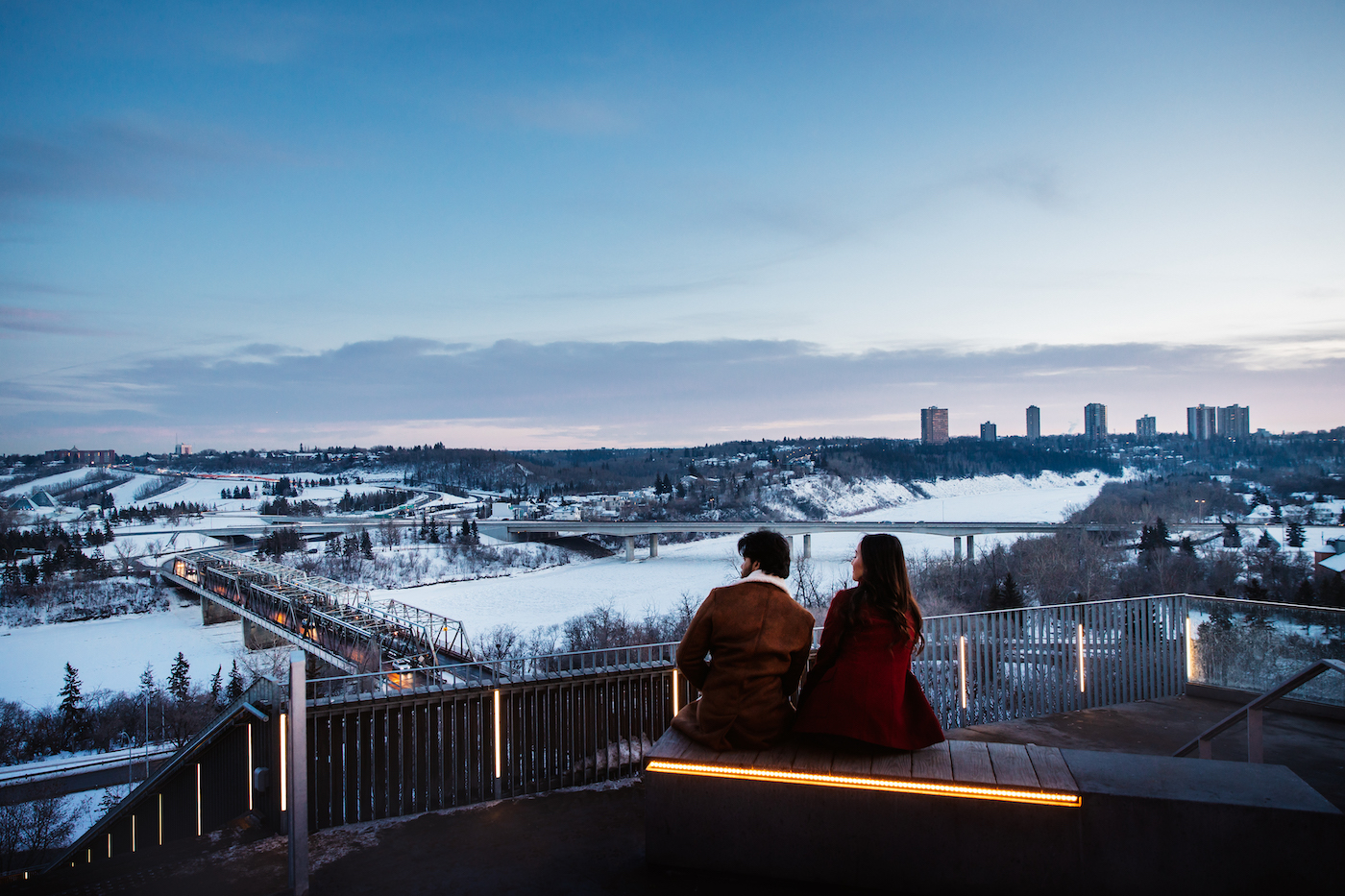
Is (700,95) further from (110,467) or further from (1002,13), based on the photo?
(110,467)

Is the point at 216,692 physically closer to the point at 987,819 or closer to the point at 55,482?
the point at 987,819

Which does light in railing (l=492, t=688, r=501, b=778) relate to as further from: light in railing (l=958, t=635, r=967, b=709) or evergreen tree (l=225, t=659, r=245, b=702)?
evergreen tree (l=225, t=659, r=245, b=702)

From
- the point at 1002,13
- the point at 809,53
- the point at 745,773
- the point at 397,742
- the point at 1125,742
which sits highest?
the point at 809,53

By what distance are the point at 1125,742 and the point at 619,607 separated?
45452mm

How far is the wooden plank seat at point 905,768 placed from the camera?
3602 mm

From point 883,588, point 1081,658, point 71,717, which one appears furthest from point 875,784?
point 71,717

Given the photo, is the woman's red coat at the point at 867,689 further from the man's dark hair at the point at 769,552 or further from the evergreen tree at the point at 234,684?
the evergreen tree at the point at 234,684

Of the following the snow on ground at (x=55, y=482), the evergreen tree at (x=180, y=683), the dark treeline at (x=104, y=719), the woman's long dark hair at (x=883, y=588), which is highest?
the woman's long dark hair at (x=883, y=588)

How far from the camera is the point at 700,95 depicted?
1925 centimetres

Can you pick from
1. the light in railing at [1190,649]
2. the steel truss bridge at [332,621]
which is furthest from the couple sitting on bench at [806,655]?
the steel truss bridge at [332,621]

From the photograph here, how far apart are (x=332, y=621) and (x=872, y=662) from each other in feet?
117

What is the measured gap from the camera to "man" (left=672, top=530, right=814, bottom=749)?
154 inches

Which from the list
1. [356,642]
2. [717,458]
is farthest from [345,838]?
[717,458]

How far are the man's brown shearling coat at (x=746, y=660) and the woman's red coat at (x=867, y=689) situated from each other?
16 cm
